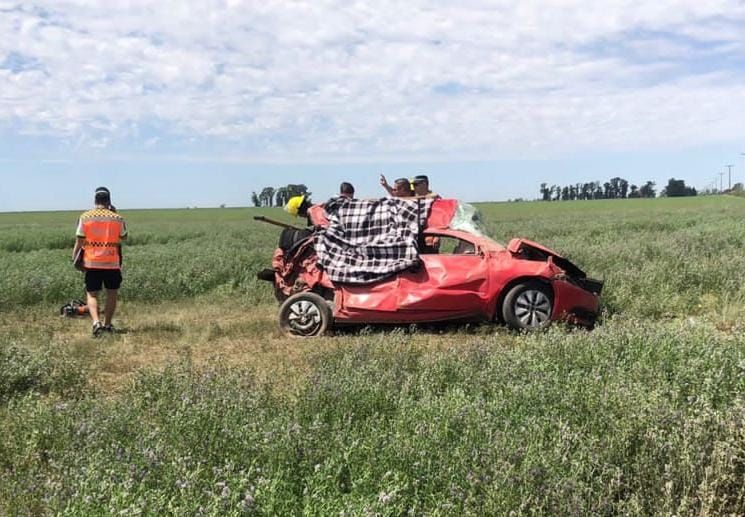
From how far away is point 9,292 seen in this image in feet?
37.1

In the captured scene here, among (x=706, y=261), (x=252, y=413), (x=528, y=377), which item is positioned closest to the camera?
(x=252, y=413)

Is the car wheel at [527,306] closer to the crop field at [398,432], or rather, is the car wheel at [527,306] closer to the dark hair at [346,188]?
the crop field at [398,432]

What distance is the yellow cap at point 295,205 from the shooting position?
9641 mm

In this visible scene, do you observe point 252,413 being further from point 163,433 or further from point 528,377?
point 528,377

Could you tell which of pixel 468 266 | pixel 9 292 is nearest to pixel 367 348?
pixel 468 266

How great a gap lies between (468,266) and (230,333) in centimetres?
338

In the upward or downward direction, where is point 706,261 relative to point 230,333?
upward

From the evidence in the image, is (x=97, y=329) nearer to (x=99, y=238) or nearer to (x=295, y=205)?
(x=99, y=238)

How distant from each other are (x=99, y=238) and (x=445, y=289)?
4.86 metres

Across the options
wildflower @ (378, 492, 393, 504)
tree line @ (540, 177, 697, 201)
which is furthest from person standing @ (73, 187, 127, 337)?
tree line @ (540, 177, 697, 201)

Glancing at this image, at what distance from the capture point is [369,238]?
8.63 metres

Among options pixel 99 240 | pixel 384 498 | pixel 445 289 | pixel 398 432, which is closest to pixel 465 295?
pixel 445 289

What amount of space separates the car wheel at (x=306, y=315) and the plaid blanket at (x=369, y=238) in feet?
1.35

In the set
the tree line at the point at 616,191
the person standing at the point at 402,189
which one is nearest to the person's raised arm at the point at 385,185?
the person standing at the point at 402,189
